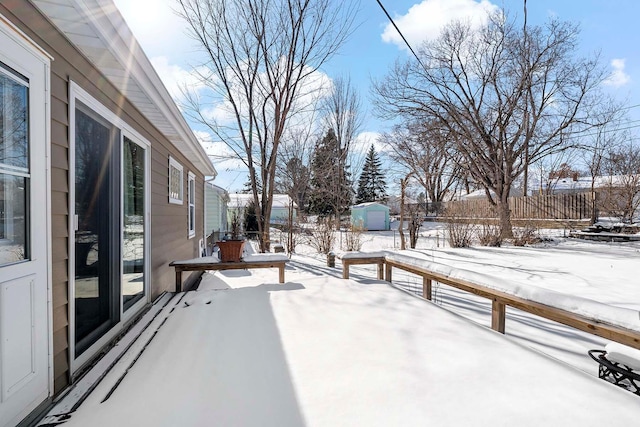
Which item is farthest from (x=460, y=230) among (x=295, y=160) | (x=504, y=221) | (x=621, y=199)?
(x=621, y=199)

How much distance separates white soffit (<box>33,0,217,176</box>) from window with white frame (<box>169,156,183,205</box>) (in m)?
1.38

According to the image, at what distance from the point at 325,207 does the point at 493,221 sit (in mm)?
15575

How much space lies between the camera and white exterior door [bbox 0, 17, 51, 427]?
57.5 inches

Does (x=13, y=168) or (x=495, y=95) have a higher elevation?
(x=495, y=95)

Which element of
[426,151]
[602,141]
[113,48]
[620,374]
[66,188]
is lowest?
[620,374]

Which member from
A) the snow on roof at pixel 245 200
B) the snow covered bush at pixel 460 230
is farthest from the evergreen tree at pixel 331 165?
the snow covered bush at pixel 460 230

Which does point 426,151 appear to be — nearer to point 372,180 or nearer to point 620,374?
point 620,374

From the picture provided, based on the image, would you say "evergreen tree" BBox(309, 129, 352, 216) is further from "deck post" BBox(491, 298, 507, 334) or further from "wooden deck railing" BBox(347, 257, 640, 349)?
"deck post" BBox(491, 298, 507, 334)

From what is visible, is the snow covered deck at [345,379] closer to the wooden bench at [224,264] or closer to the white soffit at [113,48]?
the wooden bench at [224,264]

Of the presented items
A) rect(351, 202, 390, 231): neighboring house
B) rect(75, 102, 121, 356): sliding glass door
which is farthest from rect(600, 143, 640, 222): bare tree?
rect(75, 102, 121, 356): sliding glass door

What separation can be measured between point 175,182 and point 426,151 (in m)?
14.6

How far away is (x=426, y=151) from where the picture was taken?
1734 centimetres

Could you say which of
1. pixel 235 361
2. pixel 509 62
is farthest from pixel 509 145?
pixel 235 361

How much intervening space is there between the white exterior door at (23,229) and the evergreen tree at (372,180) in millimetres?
32489
